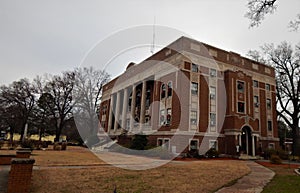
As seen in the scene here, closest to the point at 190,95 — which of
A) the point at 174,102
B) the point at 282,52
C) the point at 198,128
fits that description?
the point at 174,102

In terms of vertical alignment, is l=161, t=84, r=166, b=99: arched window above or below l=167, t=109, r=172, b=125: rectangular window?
above

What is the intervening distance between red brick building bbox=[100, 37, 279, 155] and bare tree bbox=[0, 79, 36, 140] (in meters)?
22.8

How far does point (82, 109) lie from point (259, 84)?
33261 mm

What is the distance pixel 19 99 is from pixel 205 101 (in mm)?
36376

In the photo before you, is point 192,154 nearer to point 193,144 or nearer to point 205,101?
point 193,144

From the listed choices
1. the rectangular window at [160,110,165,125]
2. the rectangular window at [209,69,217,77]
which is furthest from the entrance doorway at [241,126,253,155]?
the rectangular window at [160,110,165,125]

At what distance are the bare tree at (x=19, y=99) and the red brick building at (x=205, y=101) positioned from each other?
2281 cm

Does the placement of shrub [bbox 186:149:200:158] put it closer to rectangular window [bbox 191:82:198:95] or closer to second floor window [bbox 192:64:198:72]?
rectangular window [bbox 191:82:198:95]

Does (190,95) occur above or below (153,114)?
above

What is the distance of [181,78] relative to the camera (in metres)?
28.8

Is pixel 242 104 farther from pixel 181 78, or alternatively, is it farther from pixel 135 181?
pixel 135 181

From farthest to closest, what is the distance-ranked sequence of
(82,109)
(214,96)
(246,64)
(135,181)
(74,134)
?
(74,134) < (82,109) < (246,64) < (214,96) < (135,181)

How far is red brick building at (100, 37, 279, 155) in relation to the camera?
2828cm

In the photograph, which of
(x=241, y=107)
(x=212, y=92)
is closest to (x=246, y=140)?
(x=241, y=107)
